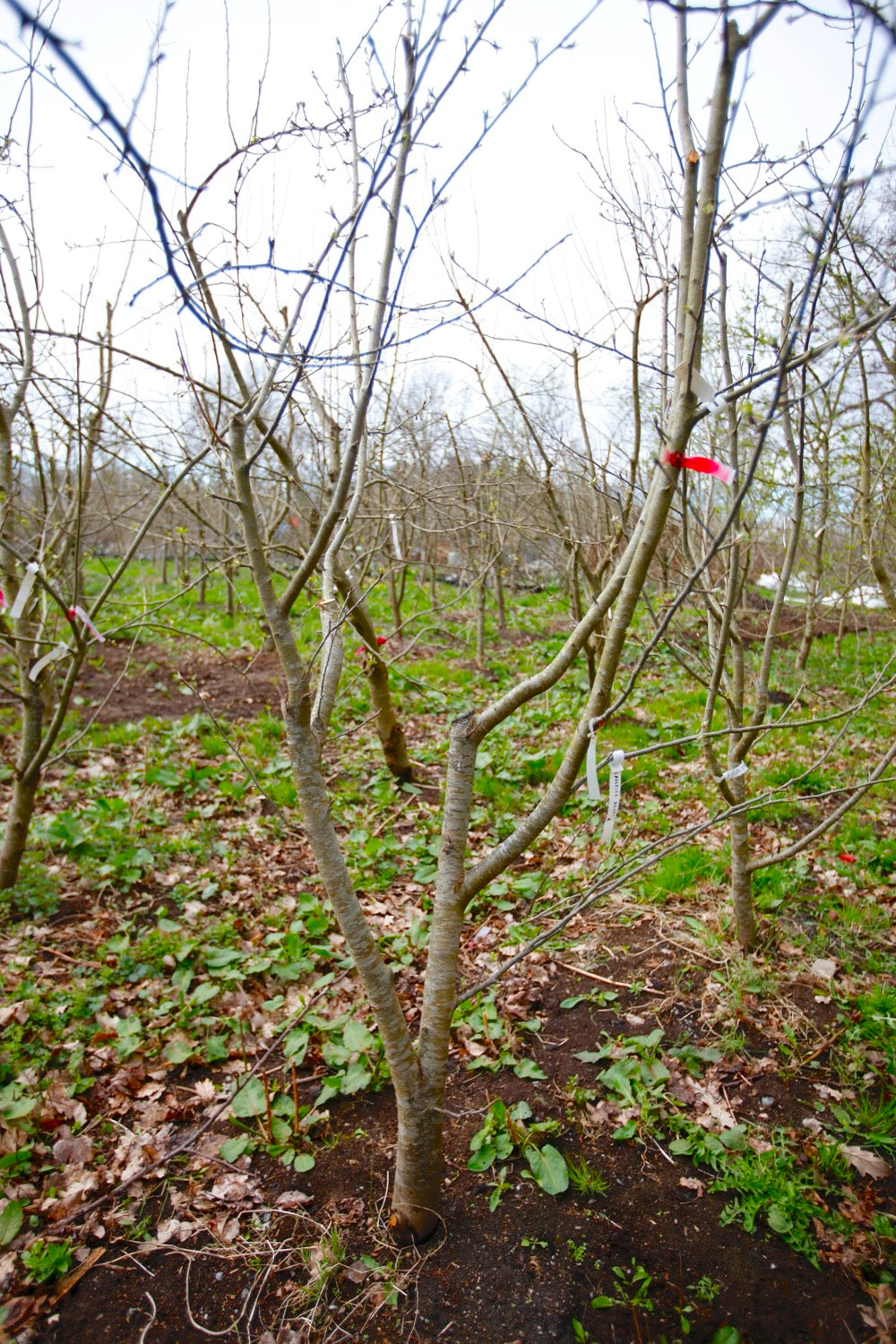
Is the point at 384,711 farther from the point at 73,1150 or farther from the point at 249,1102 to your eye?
the point at 73,1150

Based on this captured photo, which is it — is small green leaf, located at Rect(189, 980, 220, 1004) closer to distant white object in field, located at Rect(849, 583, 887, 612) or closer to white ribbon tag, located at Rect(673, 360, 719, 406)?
white ribbon tag, located at Rect(673, 360, 719, 406)

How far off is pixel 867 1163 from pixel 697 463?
82.6 inches

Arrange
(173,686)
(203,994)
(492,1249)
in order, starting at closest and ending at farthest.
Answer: (492,1249), (203,994), (173,686)

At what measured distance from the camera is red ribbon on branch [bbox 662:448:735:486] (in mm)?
1411

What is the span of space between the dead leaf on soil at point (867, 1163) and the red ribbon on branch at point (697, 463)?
2024 mm

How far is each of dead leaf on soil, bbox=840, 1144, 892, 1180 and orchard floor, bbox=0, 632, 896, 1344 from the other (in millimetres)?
32

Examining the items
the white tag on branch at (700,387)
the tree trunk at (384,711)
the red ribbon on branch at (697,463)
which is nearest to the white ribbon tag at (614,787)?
the red ribbon on branch at (697,463)

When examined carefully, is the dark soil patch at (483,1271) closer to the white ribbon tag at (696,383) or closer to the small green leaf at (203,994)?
the small green leaf at (203,994)

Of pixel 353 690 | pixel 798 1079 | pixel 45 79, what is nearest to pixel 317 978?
pixel 798 1079

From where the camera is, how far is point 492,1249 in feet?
6.38

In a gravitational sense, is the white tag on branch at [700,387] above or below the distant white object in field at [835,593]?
above

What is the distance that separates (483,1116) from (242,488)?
2.09 meters

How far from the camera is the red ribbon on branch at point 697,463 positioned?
1.41m

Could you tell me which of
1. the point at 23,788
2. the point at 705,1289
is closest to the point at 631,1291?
the point at 705,1289
